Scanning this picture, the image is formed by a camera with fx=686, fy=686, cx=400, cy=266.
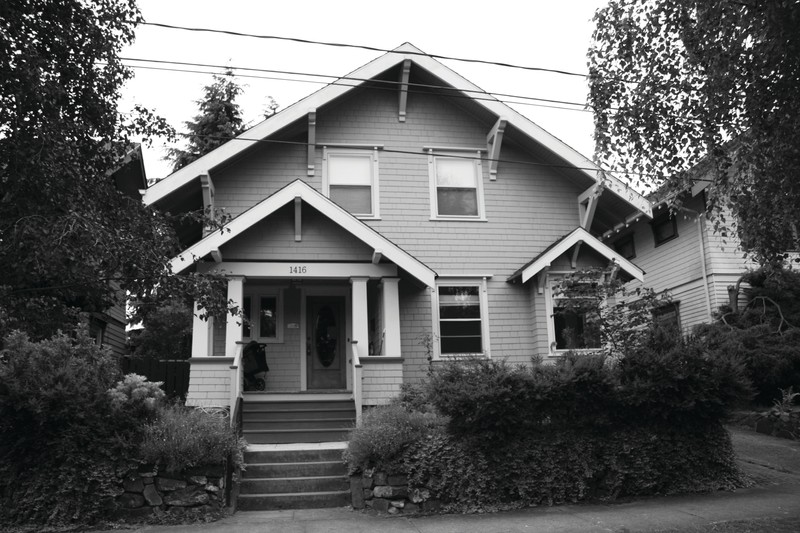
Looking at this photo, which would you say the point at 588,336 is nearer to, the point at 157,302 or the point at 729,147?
the point at 729,147

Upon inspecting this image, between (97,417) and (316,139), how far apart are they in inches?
349

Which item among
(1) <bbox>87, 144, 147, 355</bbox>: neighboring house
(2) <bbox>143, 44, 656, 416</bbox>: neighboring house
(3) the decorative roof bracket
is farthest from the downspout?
(1) <bbox>87, 144, 147, 355</bbox>: neighboring house

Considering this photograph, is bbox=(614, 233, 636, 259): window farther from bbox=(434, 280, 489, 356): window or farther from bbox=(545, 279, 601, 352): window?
bbox=(434, 280, 489, 356): window

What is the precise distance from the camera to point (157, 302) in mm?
9117

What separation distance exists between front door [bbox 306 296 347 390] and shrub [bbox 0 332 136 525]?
6.26 meters

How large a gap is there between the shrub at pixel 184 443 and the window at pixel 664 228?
1440 centimetres

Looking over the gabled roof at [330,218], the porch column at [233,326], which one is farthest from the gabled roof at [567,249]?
the porch column at [233,326]

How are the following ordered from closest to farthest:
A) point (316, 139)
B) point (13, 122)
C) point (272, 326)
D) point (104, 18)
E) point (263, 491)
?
point (13, 122)
point (104, 18)
point (263, 491)
point (272, 326)
point (316, 139)

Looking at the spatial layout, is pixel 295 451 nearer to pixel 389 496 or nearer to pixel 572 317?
pixel 389 496

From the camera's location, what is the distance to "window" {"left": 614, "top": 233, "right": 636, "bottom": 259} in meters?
21.6

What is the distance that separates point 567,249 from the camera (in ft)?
48.2

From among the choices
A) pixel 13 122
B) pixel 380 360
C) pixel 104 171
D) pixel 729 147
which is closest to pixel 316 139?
pixel 380 360

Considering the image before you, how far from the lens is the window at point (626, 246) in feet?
70.7

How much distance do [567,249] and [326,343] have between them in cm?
556
